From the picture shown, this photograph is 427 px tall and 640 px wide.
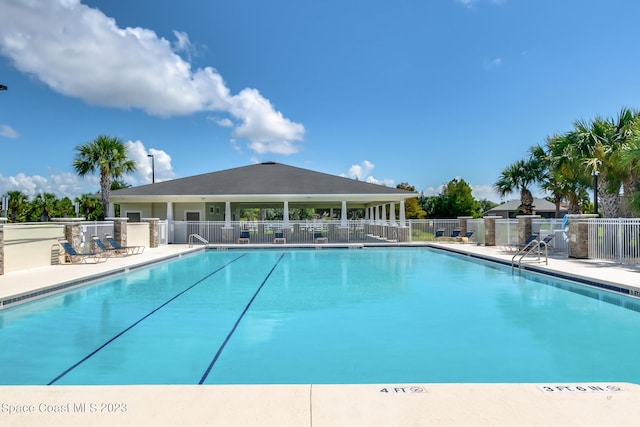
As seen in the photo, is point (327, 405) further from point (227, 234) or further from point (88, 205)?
point (88, 205)

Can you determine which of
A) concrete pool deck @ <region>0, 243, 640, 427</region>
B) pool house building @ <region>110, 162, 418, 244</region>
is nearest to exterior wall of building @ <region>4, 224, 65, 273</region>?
pool house building @ <region>110, 162, 418, 244</region>

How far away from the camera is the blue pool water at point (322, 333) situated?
4629 millimetres

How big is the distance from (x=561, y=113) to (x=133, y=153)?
27888 millimetres

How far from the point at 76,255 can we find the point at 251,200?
1181 cm

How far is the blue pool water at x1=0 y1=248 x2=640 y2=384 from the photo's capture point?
463 centimetres

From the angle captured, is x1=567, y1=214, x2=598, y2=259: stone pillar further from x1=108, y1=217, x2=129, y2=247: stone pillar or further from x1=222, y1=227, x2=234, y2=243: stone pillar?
x1=108, y1=217, x2=129, y2=247: stone pillar

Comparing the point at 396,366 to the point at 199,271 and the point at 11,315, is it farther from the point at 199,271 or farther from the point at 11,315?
the point at 199,271

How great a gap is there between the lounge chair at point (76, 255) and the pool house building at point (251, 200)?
700cm

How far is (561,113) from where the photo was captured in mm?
22641

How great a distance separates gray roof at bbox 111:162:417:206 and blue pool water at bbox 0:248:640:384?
11.8 meters

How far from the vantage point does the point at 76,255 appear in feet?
44.8

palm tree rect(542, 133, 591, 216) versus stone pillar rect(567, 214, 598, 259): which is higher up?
palm tree rect(542, 133, 591, 216)

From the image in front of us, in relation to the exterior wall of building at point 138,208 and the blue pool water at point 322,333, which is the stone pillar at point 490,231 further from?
the exterior wall of building at point 138,208

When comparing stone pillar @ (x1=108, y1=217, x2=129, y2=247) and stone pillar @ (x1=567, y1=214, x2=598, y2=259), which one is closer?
stone pillar @ (x1=567, y1=214, x2=598, y2=259)
